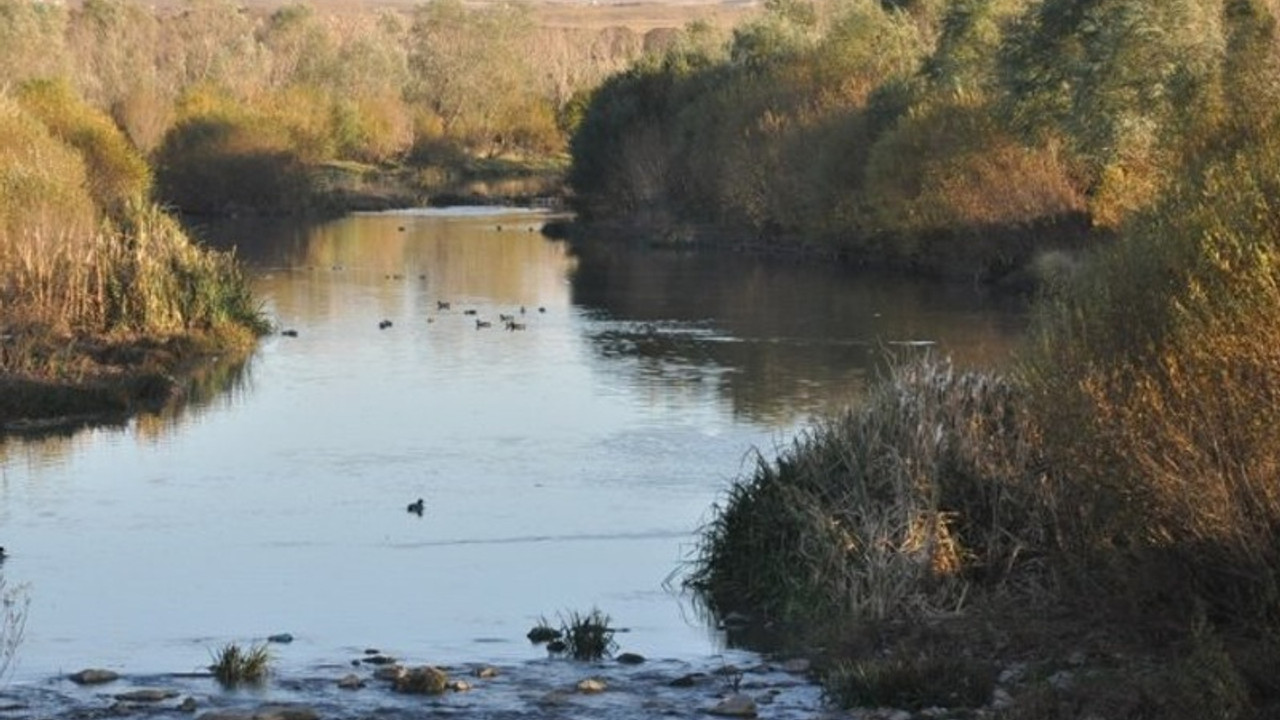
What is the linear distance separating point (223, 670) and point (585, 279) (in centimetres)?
3848

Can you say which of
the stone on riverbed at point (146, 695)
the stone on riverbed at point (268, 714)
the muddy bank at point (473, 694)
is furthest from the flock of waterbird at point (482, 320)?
the stone on riverbed at point (268, 714)

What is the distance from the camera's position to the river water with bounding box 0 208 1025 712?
18344 mm

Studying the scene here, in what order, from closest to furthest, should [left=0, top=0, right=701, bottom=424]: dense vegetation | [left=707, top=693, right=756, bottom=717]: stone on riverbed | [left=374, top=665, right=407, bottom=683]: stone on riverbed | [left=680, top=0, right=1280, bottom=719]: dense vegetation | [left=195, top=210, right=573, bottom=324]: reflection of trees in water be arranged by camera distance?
[left=680, top=0, right=1280, bottom=719]: dense vegetation, [left=707, top=693, right=756, bottom=717]: stone on riverbed, [left=374, top=665, right=407, bottom=683]: stone on riverbed, [left=0, top=0, right=701, bottom=424]: dense vegetation, [left=195, top=210, right=573, bottom=324]: reflection of trees in water

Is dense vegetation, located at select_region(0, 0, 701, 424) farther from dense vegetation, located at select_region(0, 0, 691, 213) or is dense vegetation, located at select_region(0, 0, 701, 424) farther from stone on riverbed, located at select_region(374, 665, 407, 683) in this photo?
stone on riverbed, located at select_region(374, 665, 407, 683)

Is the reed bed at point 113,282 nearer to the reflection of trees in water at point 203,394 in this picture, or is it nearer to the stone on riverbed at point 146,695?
the reflection of trees in water at point 203,394

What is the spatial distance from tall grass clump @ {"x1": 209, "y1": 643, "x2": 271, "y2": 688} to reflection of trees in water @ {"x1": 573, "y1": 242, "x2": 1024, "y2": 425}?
14001mm

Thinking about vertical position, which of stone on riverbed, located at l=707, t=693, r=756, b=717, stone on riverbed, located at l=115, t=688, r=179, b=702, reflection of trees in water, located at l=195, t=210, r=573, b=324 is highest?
reflection of trees in water, located at l=195, t=210, r=573, b=324

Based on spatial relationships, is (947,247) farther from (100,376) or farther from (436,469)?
(436,469)

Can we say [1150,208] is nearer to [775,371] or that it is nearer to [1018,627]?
[1018,627]

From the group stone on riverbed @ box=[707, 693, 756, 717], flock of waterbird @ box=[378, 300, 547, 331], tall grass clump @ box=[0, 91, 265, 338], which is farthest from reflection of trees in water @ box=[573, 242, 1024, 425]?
stone on riverbed @ box=[707, 693, 756, 717]

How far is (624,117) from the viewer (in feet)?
253

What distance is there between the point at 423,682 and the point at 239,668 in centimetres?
141

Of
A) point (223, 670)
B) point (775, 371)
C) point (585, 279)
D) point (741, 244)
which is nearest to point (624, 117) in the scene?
point (741, 244)

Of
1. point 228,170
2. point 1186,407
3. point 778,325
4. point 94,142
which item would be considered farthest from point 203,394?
point 228,170
